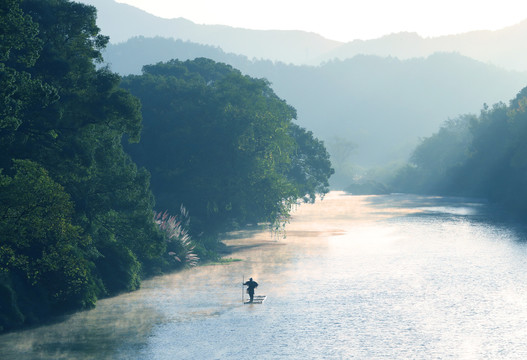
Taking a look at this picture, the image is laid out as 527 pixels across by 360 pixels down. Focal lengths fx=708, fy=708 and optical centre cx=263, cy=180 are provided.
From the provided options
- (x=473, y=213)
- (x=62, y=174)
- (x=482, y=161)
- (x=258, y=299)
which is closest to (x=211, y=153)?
(x=258, y=299)

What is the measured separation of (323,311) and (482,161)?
Result: 10563 centimetres

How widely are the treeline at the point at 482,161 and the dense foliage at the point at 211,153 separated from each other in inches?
1937

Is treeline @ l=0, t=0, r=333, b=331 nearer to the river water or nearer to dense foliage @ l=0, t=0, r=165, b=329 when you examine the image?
dense foliage @ l=0, t=0, r=165, b=329

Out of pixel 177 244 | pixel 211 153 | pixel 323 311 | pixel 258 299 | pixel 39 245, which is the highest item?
pixel 211 153

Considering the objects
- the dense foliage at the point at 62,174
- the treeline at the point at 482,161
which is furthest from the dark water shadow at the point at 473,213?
the dense foliage at the point at 62,174

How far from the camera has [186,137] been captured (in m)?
65.2

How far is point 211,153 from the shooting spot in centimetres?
6556

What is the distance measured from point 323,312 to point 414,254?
950 inches

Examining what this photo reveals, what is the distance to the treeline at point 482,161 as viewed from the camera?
110 metres

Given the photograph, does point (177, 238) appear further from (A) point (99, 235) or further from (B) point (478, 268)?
(B) point (478, 268)

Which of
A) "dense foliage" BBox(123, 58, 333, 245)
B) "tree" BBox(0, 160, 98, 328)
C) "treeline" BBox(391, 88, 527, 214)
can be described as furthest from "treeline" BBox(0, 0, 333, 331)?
"treeline" BBox(391, 88, 527, 214)

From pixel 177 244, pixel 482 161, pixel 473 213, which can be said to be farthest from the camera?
pixel 482 161

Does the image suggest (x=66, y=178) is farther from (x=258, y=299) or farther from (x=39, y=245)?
(x=258, y=299)

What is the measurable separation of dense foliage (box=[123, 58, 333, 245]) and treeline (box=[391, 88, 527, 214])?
1937 inches
